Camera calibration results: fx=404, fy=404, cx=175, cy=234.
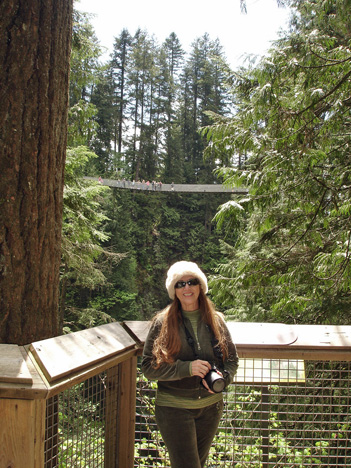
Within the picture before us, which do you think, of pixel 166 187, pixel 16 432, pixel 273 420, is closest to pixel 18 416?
pixel 16 432

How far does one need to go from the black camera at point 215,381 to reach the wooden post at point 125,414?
0.32 metres

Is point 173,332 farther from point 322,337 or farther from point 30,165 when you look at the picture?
point 30,165

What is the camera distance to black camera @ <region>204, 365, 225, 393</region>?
1.28m

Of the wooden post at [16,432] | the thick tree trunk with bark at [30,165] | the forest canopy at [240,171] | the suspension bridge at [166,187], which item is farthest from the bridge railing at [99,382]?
the suspension bridge at [166,187]

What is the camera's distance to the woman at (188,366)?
4.41 ft

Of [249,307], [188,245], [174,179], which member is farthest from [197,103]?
[249,307]

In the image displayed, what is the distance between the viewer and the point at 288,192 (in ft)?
11.6

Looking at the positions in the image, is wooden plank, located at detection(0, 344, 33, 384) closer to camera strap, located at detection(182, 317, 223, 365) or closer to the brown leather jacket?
the brown leather jacket

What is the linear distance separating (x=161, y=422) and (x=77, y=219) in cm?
453

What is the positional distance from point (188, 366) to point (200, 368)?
0.13 ft

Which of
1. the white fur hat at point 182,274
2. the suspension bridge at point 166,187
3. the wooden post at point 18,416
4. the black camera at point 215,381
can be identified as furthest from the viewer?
the suspension bridge at point 166,187

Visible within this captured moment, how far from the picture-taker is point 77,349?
3.82ft

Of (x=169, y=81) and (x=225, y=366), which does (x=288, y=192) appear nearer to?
(x=225, y=366)

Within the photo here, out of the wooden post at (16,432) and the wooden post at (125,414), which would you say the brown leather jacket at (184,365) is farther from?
the wooden post at (16,432)
